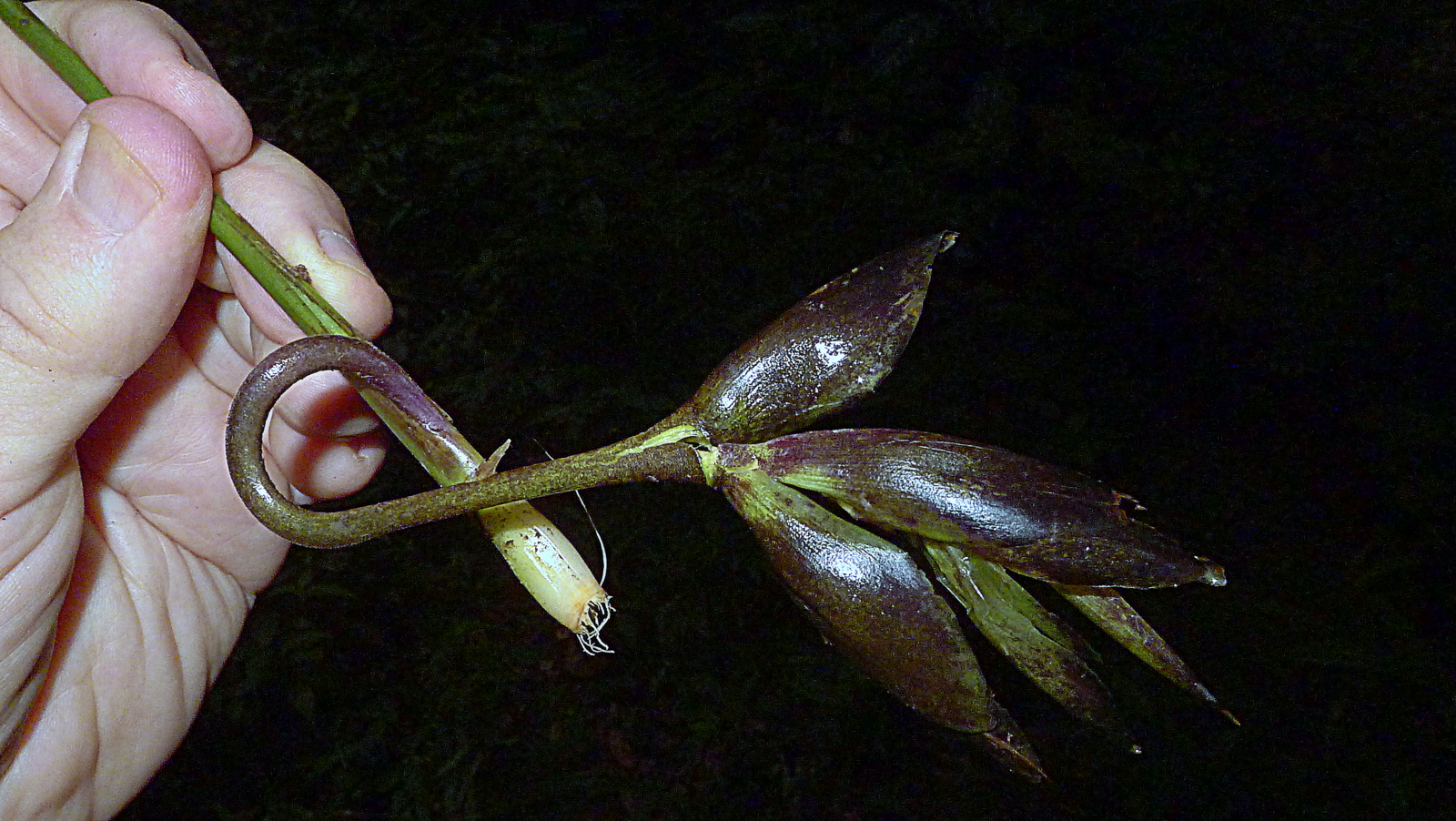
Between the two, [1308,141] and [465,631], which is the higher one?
[1308,141]

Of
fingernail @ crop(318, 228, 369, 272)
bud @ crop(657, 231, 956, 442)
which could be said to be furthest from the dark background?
bud @ crop(657, 231, 956, 442)

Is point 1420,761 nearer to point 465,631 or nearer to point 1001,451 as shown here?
point 1001,451

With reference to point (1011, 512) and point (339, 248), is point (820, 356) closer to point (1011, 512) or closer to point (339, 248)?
point (1011, 512)

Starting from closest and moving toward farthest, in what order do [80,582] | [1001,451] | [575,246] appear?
[1001,451] < [80,582] < [575,246]

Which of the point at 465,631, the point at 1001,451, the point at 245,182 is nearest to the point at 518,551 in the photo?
the point at 1001,451

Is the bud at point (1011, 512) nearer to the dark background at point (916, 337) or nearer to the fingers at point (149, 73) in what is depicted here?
the fingers at point (149, 73)

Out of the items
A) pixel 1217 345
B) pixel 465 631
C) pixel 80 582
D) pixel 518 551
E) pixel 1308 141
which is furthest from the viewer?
pixel 465 631

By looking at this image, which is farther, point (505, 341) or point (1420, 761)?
point (505, 341)

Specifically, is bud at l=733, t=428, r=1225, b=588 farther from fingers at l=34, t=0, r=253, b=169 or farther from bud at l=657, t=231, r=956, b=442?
fingers at l=34, t=0, r=253, b=169
